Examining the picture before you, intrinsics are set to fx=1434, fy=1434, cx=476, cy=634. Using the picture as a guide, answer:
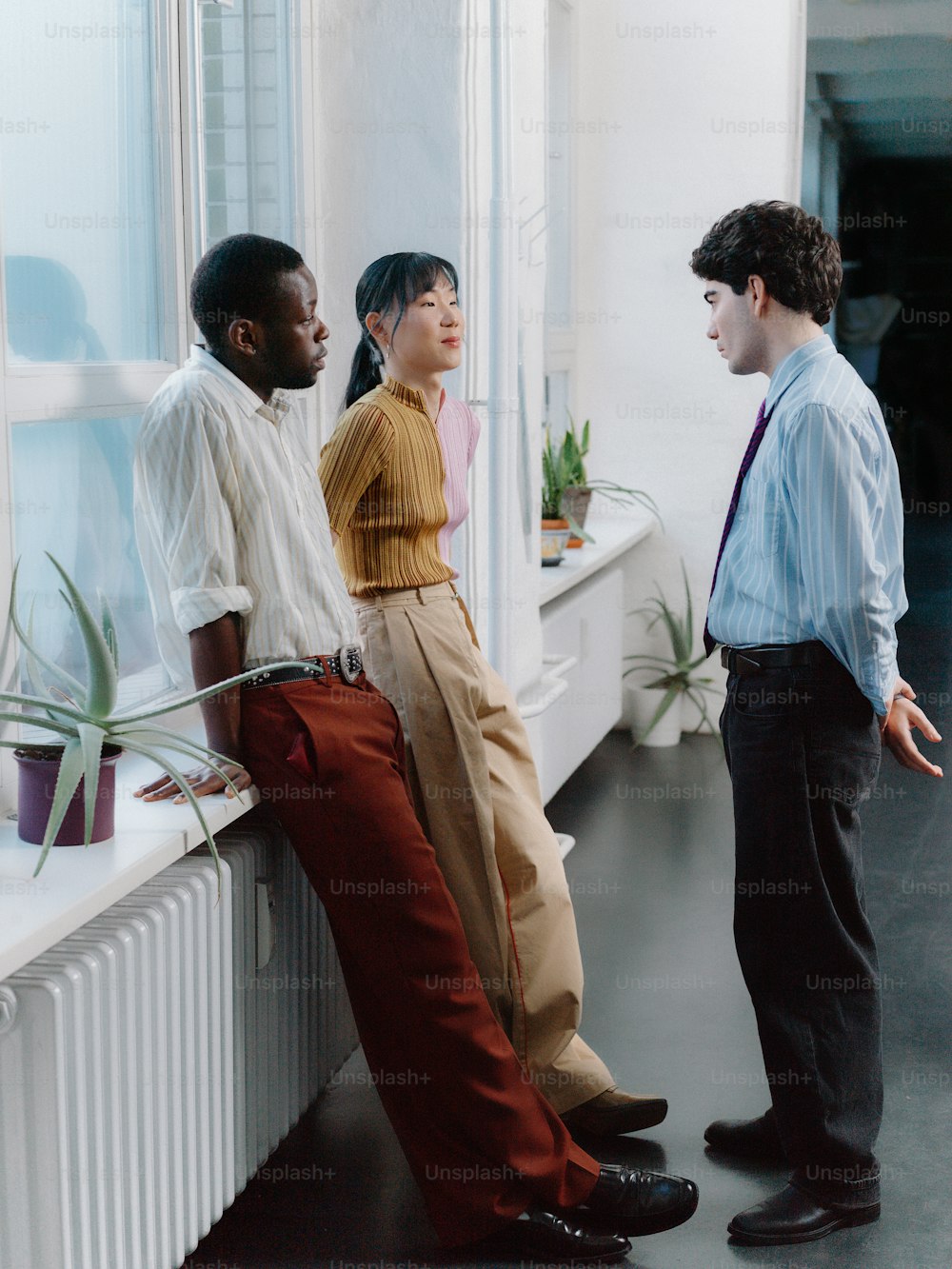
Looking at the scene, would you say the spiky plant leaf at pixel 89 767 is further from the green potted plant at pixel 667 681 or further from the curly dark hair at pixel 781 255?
the green potted plant at pixel 667 681

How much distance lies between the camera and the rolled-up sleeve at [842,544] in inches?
87.0

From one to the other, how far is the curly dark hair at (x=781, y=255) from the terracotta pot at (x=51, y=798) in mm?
1268

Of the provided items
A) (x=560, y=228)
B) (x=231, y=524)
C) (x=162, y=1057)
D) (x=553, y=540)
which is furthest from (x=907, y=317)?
(x=162, y=1057)

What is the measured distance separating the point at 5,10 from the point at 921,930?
2.94 m

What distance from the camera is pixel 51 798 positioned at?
6.43ft

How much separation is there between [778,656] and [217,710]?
90cm

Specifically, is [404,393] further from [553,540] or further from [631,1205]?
[553,540]

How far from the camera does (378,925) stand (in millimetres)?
2254

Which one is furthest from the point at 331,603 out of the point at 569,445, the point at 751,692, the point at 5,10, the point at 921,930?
the point at 569,445

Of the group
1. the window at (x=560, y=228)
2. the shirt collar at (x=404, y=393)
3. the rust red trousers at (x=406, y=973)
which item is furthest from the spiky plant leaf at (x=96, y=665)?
the window at (x=560, y=228)

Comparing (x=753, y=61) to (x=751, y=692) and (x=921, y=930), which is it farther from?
(x=751, y=692)

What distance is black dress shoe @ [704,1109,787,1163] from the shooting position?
2.65 metres

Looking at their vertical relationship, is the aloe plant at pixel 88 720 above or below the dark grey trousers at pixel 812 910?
above

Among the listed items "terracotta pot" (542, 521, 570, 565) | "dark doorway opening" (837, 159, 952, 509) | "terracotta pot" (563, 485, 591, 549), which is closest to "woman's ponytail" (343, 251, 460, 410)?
"terracotta pot" (542, 521, 570, 565)
